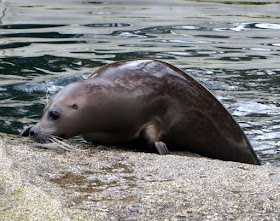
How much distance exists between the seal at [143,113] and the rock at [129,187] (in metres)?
0.45

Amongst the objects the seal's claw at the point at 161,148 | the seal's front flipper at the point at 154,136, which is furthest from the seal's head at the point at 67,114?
the seal's claw at the point at 161,148

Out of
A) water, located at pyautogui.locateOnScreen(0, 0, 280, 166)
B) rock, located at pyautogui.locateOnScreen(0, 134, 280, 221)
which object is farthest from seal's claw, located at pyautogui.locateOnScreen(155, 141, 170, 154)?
water, located at pyautogui.locateOnScreen(0, 0, 280, 166)

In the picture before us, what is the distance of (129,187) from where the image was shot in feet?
10.8

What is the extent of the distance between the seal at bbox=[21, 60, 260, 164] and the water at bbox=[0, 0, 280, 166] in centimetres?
56

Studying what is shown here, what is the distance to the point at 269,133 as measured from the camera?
5.84 metres

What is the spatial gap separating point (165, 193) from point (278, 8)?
35.7 ft

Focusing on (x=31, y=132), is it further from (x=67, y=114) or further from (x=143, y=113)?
(x=143, y=113)

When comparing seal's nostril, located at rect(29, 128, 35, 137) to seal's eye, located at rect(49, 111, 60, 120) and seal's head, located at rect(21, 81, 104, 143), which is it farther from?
seal's eye, located at rect(49, 111, 60, 120)

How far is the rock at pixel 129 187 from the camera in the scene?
2.86 meters

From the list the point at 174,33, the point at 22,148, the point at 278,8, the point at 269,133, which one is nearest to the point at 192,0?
the point at 278,8

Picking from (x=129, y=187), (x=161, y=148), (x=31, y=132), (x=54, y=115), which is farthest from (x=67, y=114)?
(x=129, y=187)

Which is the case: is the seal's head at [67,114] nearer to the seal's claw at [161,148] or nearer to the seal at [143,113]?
the seal at [143,113]

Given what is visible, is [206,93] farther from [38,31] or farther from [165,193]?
[38,31]

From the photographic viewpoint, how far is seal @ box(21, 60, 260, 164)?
4.61 metres
